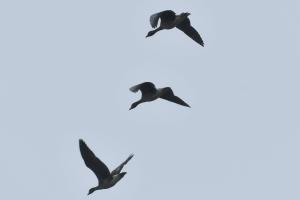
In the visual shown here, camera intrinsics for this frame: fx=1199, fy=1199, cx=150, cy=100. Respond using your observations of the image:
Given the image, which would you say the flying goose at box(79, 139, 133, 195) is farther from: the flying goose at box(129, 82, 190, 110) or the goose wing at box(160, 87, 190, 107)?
the goose wing at box(160, 87, 190, 107)

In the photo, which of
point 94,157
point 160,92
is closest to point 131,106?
point 160,92

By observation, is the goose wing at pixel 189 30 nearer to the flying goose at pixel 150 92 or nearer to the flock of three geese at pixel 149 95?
the flock of three geese at pixel 149 95

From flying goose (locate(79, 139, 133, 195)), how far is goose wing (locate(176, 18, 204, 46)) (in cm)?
840

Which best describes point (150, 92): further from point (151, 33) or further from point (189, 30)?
point (189, 30)

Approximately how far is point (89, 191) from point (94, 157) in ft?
6.33

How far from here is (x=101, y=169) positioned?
43.5 metres

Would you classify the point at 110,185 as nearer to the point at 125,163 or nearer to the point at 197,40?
the point at 125,163

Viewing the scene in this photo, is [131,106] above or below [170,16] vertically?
below

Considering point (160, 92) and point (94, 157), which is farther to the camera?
point (160, 92)

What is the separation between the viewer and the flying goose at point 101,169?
43062mm

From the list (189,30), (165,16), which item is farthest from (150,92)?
(189,30)

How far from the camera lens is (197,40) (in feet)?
163

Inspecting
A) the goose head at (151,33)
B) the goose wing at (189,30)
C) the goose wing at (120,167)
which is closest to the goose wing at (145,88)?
the goose wing at (120,167)

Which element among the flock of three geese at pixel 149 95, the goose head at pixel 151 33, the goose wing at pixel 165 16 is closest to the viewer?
the flock of three geese at pixel 149 95
